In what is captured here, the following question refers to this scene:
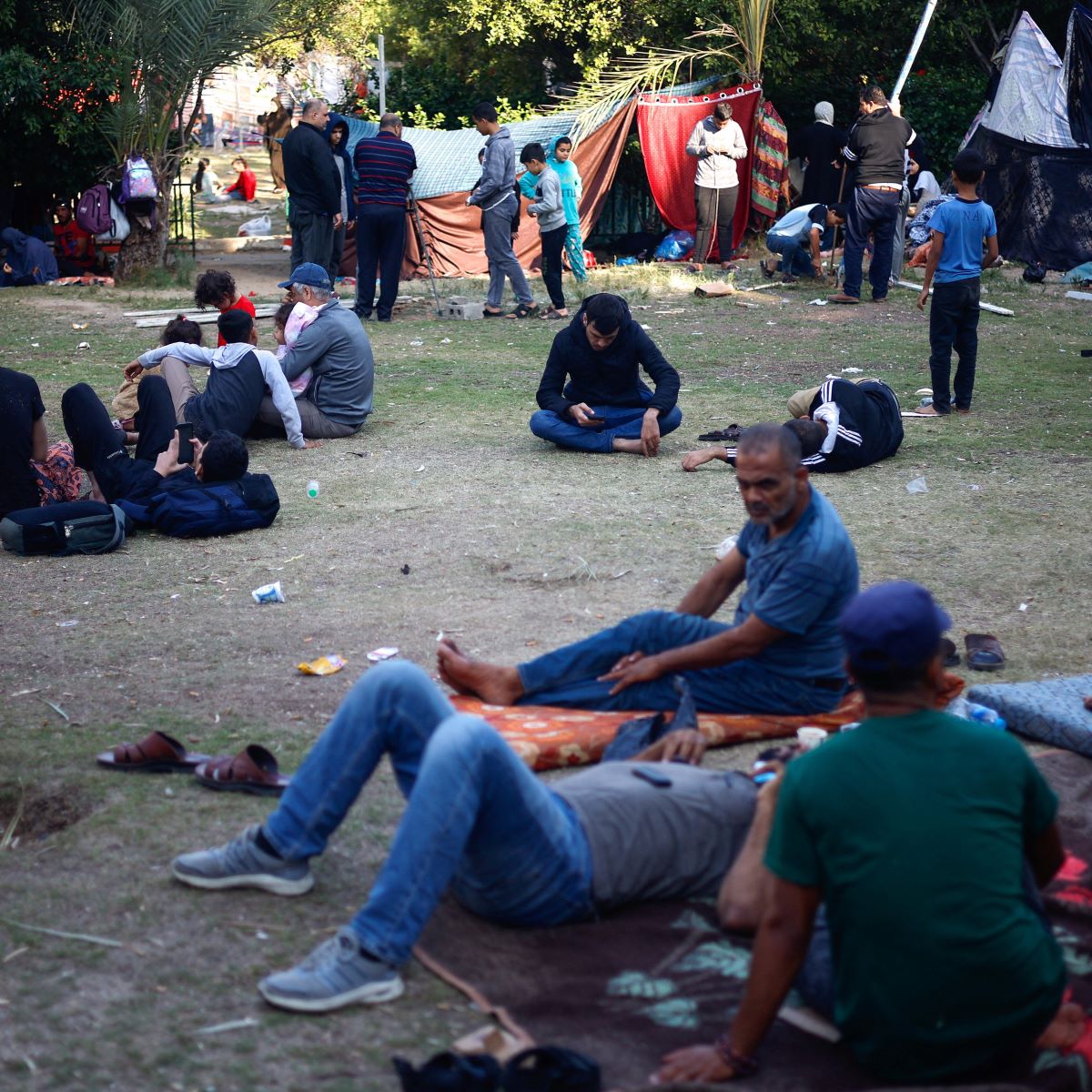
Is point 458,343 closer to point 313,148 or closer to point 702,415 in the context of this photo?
point 313,148

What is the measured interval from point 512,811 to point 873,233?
1269 centimetres

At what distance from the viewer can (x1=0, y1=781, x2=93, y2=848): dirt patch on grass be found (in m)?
3.90

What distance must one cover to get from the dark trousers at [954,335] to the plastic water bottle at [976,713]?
5080 mm

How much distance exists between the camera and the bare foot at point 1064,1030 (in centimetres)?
266

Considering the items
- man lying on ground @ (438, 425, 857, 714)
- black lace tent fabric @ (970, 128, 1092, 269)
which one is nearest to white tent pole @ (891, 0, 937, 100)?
black lace tent fabric @ (970, 128, 1092, 269)

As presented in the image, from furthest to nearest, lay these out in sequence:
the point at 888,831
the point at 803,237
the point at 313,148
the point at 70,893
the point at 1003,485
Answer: the point at 803,237 → the point at 313,148 → the point at 1003,485 → the point at 70,893 → the point at 888,831

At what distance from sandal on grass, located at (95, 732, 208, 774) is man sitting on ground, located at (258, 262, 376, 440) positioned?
484 centimetres

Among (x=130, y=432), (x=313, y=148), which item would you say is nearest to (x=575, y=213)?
(x=313, y=148)

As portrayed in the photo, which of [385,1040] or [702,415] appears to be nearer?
[385,1040]

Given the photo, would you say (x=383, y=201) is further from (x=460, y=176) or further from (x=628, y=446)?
(x=628, y=446)

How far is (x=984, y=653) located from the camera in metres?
5.05

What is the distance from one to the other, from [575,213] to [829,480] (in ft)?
25.8

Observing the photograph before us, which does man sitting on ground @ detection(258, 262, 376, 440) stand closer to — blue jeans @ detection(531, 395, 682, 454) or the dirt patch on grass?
blue jeans @ detection(531, 395, 682, 454)

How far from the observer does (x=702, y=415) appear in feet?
31.3
